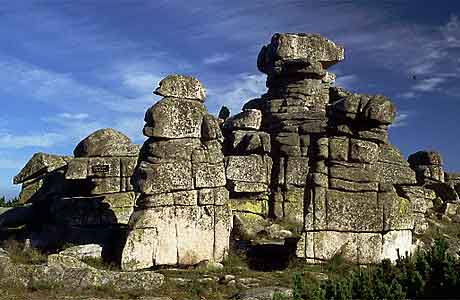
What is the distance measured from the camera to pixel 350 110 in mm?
21406

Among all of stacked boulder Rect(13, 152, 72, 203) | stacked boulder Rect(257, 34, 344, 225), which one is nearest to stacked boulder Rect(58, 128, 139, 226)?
stacked boulder Rect(13, 152, 72, 203)

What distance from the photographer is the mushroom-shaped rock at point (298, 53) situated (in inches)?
1297

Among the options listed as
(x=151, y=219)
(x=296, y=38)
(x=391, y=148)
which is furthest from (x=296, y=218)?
(x=296, y=38)

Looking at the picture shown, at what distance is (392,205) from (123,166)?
485 inches

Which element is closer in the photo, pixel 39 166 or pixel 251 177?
pixel 251 177

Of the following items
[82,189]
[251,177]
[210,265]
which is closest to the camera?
[210,265]

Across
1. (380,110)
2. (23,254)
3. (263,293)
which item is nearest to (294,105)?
(380,110)

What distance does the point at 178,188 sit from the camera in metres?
19.1

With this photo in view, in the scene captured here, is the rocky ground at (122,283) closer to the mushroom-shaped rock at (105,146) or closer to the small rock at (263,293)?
the small rock at (263,293)

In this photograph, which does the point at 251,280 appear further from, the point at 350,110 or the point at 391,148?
the point at 391,148

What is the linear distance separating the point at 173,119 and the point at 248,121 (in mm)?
11902

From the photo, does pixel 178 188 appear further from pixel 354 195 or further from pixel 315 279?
pixel 354 195

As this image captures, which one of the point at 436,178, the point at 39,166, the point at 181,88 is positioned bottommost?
the point at 436,178

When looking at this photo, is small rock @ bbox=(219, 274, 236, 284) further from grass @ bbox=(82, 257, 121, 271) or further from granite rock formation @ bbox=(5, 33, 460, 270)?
grass @ bbox=(82, 257, 121, 271)
